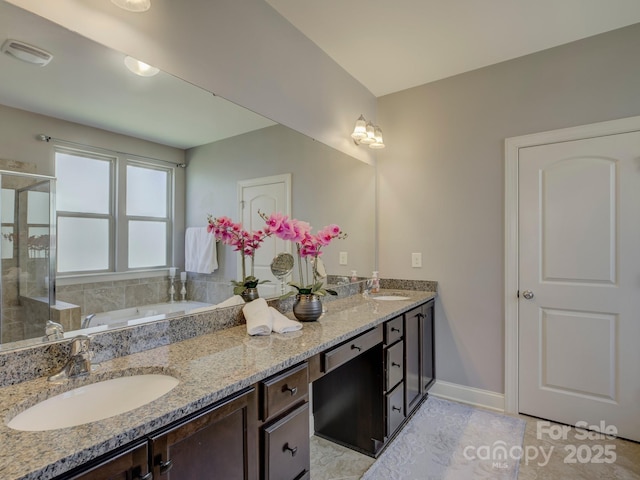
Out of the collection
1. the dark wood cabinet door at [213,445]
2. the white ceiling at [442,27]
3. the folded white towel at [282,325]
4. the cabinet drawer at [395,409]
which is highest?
the white ceiling at [442,27]

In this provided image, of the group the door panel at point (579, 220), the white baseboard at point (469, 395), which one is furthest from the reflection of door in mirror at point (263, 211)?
the door panel at point (579, 220)

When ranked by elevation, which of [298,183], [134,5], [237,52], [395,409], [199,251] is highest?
[237,52]

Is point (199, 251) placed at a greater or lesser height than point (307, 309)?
greater

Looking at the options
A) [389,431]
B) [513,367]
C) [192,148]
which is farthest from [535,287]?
[192,148]

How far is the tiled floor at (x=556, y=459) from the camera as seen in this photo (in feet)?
5.99

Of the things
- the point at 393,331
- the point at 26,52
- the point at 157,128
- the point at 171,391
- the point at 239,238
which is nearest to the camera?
the point at 171,391

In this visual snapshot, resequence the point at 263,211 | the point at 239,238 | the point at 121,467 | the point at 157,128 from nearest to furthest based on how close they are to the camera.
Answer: the point at 121,467 < the point at 157,128 < the point at 239,238 < the point at 263,211

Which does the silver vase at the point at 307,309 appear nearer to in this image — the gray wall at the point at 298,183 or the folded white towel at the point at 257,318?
the folded white towel at the point at 257,318

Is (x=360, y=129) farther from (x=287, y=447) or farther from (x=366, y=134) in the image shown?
(x=287, y=447)

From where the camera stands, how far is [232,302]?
5.75 ft

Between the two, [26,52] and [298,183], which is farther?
[298,183]

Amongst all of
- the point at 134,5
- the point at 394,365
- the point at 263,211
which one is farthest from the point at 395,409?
the point at 134,5

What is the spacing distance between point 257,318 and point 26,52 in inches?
49.4

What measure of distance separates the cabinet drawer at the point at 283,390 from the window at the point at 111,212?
0.74 meters
